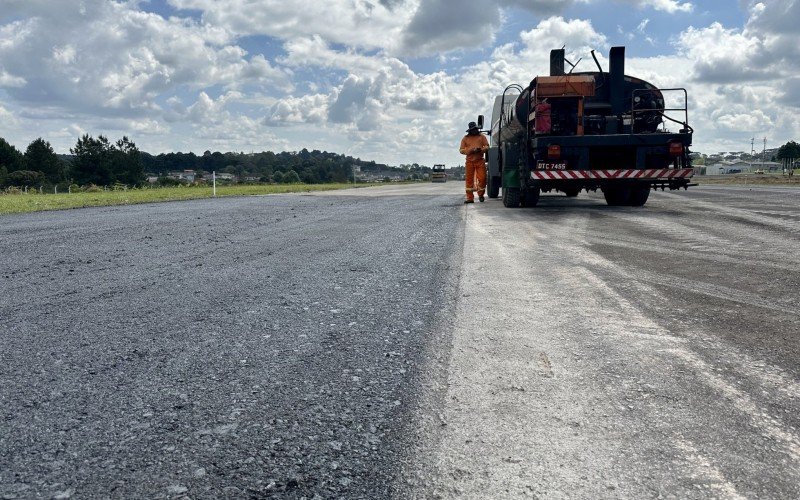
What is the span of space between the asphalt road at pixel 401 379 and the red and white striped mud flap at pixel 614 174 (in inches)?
246

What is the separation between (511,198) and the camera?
13.4 meters

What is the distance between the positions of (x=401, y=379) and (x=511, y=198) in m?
11.3

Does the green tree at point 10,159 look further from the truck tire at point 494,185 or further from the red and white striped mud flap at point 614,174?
the red and white striped mud flap at point 614,174

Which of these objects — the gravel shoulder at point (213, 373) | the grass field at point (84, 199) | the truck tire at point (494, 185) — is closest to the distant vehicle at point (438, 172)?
the grass field at point (84, 199)

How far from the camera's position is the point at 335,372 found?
2656mm

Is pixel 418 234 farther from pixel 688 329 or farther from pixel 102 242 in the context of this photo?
pixel 688 329

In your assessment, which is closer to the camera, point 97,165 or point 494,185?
point 494,185

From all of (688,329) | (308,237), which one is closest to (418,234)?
(308,237)

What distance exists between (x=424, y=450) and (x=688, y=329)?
A: 7.11ft

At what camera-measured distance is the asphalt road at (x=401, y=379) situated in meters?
1.80

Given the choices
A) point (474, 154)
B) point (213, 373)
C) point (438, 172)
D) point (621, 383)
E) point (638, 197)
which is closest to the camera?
point (621, 383)

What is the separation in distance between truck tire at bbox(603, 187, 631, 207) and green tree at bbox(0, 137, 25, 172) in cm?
9083

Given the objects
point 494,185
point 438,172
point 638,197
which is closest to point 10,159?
point 438,172

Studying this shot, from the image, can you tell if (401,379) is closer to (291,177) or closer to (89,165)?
(291,177)
